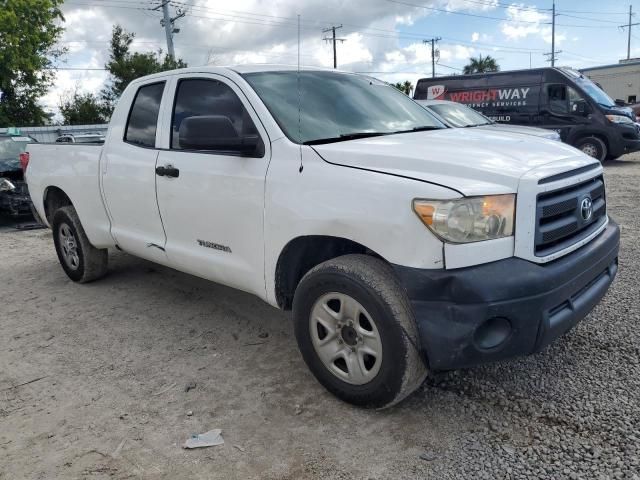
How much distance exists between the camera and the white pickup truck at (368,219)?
2.47 meters

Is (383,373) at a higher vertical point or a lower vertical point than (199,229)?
lower

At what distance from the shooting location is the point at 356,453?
2.60 metres

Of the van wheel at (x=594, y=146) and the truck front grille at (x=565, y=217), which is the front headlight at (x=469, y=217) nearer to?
the truck front grille at (x=565, y=217)

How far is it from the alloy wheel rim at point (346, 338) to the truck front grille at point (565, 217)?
90cm

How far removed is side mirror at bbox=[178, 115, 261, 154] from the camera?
314 cm

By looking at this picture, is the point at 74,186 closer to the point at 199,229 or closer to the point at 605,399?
the point at 199,229

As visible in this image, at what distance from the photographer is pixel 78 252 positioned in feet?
17.4

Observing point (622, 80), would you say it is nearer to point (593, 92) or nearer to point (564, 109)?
point (593, 92)

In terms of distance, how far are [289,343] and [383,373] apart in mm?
1265

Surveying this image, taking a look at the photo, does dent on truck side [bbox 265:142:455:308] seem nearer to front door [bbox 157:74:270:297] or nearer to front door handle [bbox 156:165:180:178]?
front door [bbox 157:74:270:297]

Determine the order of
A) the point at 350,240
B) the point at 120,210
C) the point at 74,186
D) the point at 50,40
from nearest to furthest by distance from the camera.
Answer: the point at 350,240 < the point at 120,210 < the point at 74,186 < the point at 50,40

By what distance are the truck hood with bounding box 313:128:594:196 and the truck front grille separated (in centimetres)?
14

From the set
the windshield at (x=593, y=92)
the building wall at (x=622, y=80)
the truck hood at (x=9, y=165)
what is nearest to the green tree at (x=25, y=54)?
the truck hood at (x=9, y=165)

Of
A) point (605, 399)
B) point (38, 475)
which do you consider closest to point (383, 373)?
point (605, 399)
